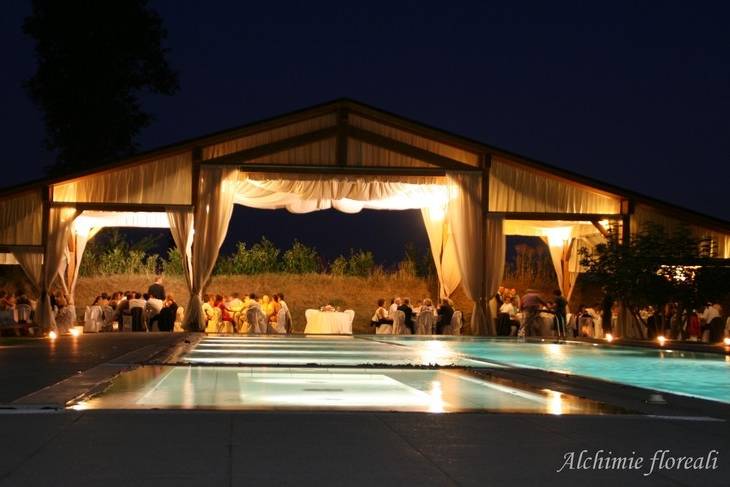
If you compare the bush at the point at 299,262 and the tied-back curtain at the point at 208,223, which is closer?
the tied-back curtain at the point at 208,223

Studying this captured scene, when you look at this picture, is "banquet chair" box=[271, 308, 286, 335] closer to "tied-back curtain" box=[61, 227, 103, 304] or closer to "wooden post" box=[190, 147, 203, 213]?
"wooden post" box=[190, 147, 203, 213]

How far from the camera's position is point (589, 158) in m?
49.7

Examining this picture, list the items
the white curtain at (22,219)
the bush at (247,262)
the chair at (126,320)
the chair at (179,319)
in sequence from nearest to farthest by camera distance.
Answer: the white curtain at (22,219) < the chair at (126,320) < the chair at (179,319) < the bush at (247,262)

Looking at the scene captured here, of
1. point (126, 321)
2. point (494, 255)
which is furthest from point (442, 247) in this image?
point (126, 321)

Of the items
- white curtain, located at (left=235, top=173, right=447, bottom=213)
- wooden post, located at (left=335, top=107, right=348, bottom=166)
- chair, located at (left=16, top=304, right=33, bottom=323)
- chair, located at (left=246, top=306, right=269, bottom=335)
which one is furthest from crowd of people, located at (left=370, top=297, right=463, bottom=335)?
chair, located at (left=16, top=304, right=33, bottom=323)

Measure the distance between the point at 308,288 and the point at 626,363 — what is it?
49.8ft

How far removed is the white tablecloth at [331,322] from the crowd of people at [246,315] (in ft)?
1.94

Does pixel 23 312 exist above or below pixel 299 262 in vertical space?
below

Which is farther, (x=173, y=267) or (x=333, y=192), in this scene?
(x=173, y=267)

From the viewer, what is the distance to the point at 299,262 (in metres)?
28.0

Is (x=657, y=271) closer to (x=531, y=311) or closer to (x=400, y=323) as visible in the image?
(x=531, y=311)

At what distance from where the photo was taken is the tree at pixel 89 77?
2942cm

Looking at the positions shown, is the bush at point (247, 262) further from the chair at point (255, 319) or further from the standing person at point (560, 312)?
the standing person at point (560, 312)

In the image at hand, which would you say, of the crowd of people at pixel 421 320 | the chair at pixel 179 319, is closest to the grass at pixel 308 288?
the chair at pixel 179 319
